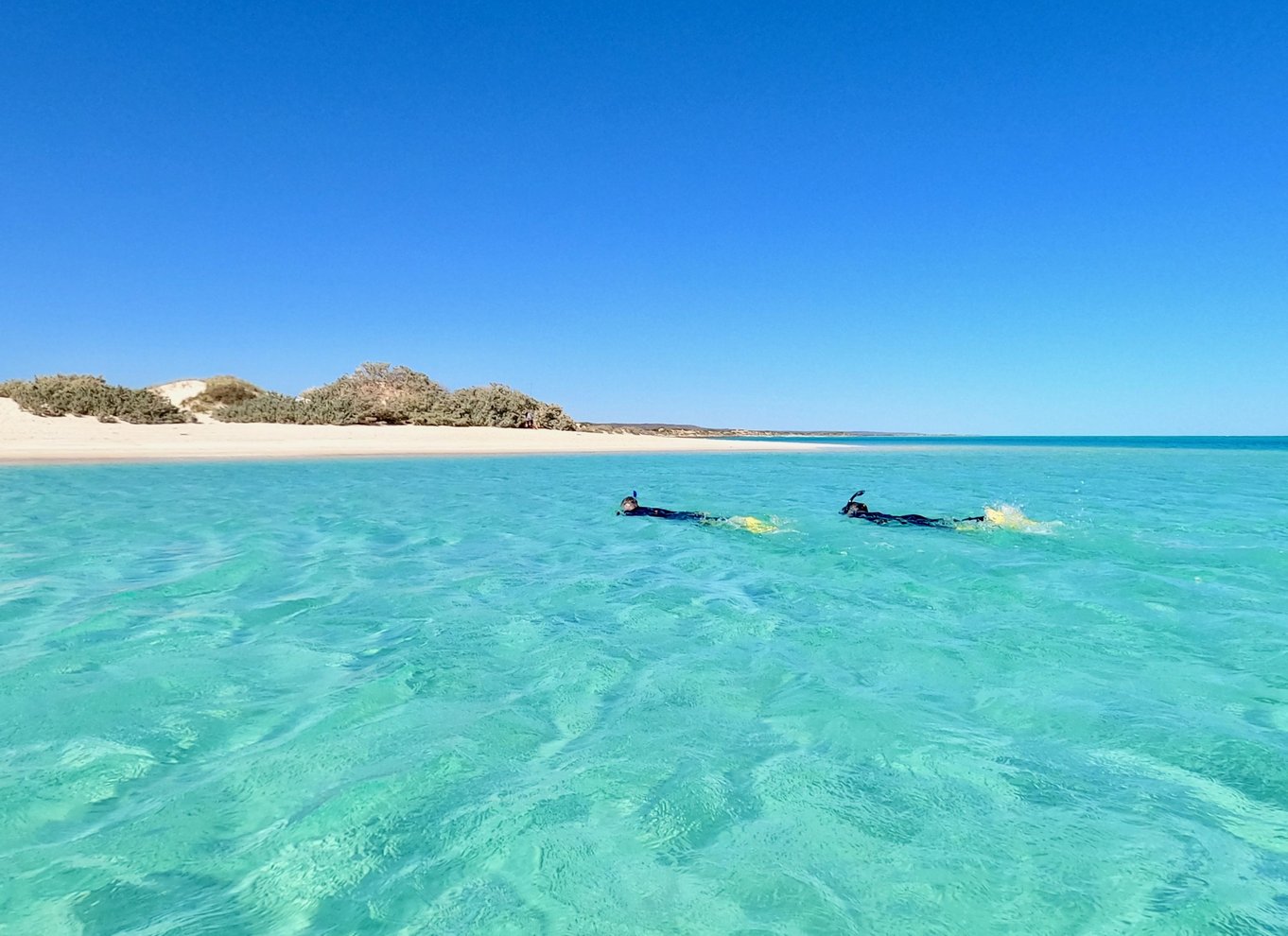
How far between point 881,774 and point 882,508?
1117 cm

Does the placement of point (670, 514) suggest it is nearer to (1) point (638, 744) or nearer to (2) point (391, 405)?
(1) point (638, 744)

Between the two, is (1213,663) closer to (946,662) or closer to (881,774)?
(946,662)

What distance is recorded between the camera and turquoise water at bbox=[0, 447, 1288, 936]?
7.80ft

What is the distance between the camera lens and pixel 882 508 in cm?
1376

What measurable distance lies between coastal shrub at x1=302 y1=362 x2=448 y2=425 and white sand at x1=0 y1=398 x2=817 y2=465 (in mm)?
3311

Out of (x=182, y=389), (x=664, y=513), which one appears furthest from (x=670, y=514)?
(x=182, y=389)

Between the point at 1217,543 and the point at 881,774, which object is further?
the point at 1217,543

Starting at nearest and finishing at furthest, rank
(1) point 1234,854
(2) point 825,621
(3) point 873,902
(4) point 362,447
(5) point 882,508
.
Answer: (3) point 873,902 → (1) point 1234,854 → (2) point 825,621 → (5) point 882,508 → (4) point 362,447

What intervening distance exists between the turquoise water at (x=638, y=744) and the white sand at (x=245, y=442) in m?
19.9

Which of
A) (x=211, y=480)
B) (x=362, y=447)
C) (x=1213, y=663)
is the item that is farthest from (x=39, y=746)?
(x=362, y=447)

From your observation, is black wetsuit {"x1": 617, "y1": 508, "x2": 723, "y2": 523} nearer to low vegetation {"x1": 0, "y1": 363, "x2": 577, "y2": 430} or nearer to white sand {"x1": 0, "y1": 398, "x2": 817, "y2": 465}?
white sand {"x1": 0, "y1": 398, "x2": 817, "y2": 465}

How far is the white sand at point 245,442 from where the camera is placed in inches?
970

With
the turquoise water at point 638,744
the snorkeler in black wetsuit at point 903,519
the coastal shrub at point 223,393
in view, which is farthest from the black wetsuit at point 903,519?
the coastal shrub at point 223,393

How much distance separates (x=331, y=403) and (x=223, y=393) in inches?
438
